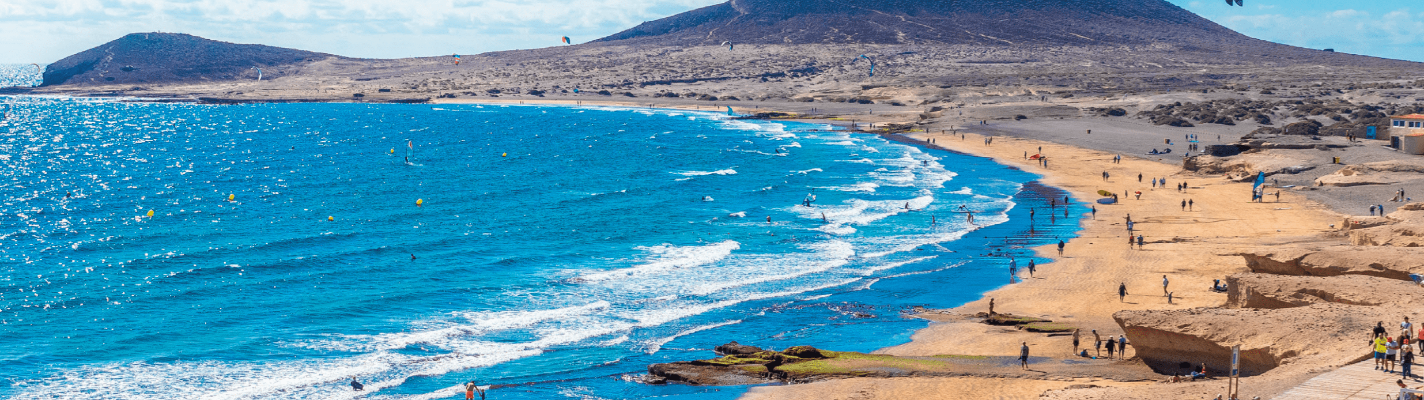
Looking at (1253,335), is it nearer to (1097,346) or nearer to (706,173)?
(1097,346)

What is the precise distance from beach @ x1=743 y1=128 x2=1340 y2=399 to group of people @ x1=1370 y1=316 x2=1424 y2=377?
1.66 m

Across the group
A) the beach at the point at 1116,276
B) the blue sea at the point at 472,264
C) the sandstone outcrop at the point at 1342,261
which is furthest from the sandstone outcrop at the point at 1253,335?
the blue sea at the point at 472,264

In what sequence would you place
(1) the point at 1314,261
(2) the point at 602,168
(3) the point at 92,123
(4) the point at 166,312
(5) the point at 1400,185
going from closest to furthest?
(1) the point at 1314,261
(4) the point at 166,312
(5) the point at 1400,185
(2) the point at 602,168
(3) the point at 92,123

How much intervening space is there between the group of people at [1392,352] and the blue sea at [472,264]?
14128 mm

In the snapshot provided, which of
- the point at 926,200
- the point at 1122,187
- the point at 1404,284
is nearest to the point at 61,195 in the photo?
the point at 926,200

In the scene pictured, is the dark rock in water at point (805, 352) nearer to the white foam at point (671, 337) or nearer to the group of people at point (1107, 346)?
the white foam at point (671, 337)

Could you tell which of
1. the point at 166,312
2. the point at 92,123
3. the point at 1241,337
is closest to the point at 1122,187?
the point at 1241,337

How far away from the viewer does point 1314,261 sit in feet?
101

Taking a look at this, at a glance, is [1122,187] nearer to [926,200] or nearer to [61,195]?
[926,200]

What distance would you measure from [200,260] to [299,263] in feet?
14.5

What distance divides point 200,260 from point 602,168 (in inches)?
1666

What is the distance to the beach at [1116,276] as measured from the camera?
1059 inches

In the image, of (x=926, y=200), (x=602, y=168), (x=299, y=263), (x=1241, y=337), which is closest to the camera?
(x=1241, y=337)

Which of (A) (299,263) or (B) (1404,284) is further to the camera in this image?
(A) (299,263)
